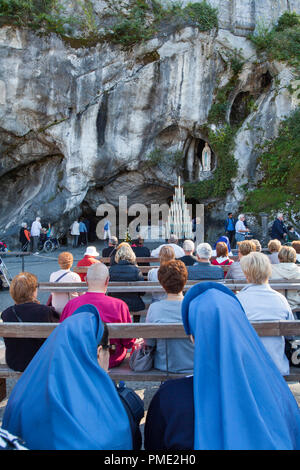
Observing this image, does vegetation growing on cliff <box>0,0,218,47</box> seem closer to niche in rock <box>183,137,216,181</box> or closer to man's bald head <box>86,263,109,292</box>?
niche in rock <box>183,137,216,181</box>

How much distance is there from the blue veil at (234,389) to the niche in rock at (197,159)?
58.6 feet

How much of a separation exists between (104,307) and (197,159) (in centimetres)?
1795

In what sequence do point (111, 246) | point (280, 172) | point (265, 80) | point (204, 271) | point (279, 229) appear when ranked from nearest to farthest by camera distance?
point (204, 271) < point (111, 246) < point (279, 229) < point (280, 172) < point (265, 80)

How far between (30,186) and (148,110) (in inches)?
310

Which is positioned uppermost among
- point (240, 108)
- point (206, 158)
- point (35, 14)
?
point (35, 14)

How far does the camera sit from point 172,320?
9.16ft

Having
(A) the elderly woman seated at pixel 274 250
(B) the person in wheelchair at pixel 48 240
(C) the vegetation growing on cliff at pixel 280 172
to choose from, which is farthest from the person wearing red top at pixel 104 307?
(B) the person in wheelchair at pixel 48 240

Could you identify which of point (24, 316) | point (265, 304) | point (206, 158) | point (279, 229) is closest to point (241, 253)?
point (265, 304)

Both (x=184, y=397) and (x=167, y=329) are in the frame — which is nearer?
(x=184, y=397)

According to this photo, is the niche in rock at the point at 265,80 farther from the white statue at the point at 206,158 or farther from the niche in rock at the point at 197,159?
the white statue at the point at 206,158

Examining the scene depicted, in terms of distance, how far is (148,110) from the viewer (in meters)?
17.7

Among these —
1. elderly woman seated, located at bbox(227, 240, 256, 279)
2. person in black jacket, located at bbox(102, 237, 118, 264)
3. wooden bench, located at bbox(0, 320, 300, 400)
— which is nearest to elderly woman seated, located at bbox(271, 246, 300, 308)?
elderly woman seated, located at bbox(227, 240, 256, 279)

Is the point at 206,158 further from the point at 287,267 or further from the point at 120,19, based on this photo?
the point at 287,267

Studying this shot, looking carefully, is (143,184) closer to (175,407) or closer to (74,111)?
(74,111)
